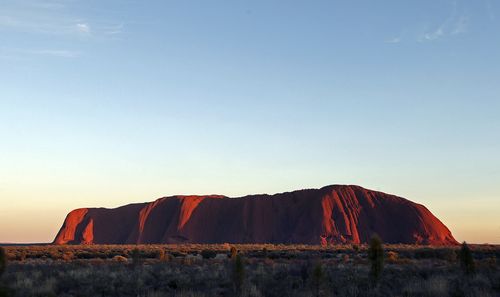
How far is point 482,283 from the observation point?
51.3 ft

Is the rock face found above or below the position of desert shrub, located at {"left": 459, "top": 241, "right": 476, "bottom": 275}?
above

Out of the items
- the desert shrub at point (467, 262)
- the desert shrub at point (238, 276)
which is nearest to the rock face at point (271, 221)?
the desert shrub at point (467, 262)

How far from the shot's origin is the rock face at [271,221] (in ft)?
287

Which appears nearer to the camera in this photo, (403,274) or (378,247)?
(378,247)

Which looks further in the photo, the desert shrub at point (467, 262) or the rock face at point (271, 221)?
the rock face at point (271, 221)

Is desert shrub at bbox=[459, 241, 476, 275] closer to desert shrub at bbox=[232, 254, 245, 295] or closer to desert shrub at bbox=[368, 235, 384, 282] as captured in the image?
desert shrub at bbox=[368, 235, 384, 282]

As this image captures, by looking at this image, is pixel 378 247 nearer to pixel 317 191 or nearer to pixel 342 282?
pixel 342 282

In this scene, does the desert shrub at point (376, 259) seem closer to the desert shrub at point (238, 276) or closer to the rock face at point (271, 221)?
the desert shrub at point (238, 276)

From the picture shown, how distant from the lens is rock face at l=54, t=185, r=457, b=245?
287ft

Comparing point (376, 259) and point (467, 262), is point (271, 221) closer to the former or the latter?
point (467, 262)

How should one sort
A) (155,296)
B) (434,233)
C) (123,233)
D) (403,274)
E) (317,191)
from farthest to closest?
(123,233) < (317,191) < (434,233) < (403,274) < (155,296)

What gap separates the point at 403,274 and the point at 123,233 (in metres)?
92.7

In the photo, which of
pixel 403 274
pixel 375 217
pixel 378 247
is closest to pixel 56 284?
pixel 378 247

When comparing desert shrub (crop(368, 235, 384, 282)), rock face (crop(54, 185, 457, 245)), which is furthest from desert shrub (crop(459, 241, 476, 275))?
rock face (crop(54, 185, 457, 245))
